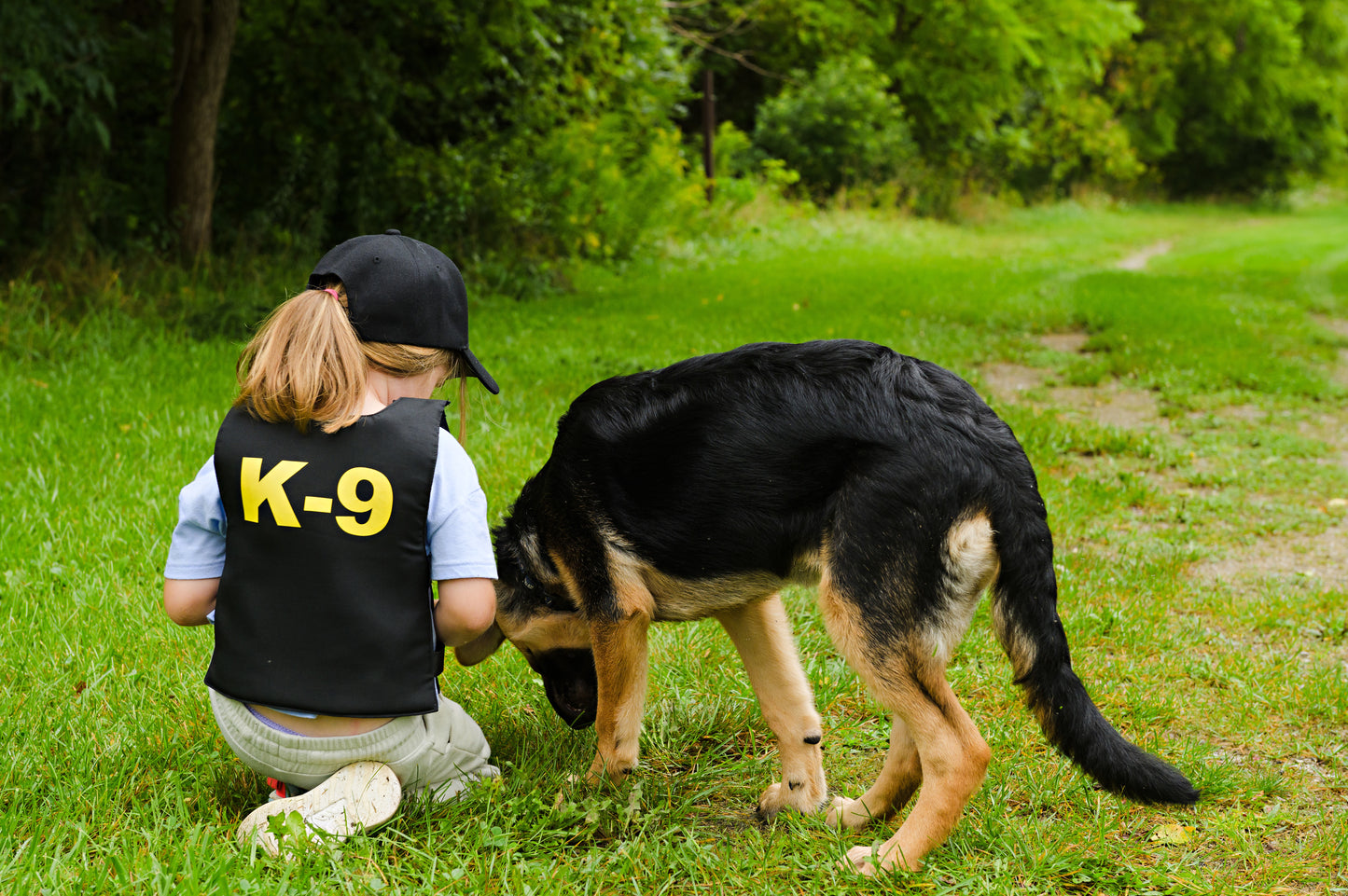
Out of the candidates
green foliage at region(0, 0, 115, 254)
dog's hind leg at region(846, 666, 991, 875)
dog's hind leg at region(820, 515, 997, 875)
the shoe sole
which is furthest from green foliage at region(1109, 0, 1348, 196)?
the shoe sole

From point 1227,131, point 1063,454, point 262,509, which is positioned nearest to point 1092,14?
point 1063,454

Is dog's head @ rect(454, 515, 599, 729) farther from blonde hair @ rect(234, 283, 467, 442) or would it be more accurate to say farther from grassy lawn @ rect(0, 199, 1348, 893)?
blonde hair @ rect(234, 283, 467, 442)

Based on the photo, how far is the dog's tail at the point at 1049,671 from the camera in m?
2.27

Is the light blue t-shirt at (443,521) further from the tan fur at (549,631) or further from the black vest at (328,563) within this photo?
the tan fur at (549,631)

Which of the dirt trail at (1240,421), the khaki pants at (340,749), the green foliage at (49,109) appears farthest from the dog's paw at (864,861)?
the green foliage at (49,109)

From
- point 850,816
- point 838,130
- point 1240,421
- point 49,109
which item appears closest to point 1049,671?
point 850,816

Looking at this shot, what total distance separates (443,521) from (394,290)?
55 centimetres

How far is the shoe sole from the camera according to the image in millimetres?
2418

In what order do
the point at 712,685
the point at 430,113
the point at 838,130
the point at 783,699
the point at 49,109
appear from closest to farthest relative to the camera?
the point at 783,699 < the point at 712,685 < the point at 49,109 < the point at 430,113 < the point at 838,130

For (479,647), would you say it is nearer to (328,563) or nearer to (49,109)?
(328,563)

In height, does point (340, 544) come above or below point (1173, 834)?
above

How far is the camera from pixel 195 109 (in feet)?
33.3

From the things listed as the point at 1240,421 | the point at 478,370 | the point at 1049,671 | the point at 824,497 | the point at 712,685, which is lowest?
the point at 1240,421

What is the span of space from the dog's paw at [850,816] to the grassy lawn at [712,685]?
2.0 inches
